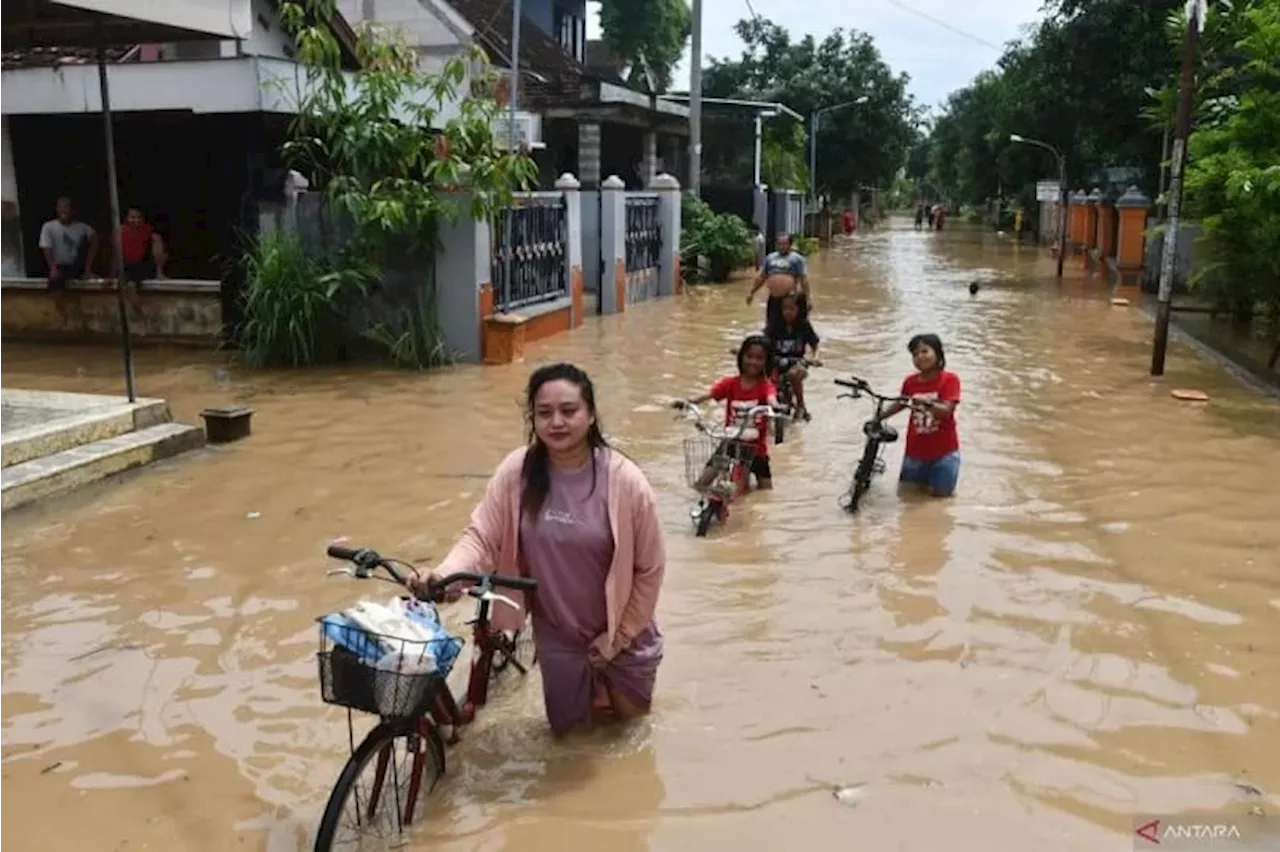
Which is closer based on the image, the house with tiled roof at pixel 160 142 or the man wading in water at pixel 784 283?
the man wading in water at pixel 784 283

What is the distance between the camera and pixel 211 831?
3756 millimetres

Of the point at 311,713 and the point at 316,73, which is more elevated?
the point at 316,73

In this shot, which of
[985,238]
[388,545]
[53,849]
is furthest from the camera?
[985,238]

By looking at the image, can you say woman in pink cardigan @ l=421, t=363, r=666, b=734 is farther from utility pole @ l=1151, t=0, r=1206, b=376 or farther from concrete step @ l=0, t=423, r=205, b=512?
utility pole @ l=1151, t=0, r=1206, b=376

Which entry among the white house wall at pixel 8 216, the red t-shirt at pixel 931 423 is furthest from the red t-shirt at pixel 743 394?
the white house wall at pixel 8 216

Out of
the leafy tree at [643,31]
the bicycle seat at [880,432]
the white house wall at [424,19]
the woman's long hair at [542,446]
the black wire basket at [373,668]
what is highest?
→ the leafy tree at [643,31]

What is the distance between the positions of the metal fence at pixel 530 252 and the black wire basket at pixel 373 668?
9493mm

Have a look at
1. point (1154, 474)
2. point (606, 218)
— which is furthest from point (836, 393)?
point (606, 218)

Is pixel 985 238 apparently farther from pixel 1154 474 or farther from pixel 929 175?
pixel 929 175

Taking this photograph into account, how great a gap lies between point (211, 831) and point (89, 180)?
44.0 ft

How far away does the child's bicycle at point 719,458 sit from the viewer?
6.75 metres

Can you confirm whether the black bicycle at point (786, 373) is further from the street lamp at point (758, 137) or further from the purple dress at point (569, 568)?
the street lamp at point (758, 137)

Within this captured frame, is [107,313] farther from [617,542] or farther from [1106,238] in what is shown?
[1106,238]

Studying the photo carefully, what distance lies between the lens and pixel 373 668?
3096mm
